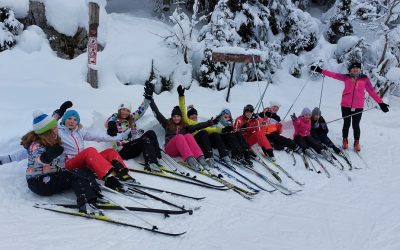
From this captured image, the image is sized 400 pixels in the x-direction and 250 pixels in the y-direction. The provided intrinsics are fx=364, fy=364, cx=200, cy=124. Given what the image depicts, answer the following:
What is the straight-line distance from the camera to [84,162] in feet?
15.6

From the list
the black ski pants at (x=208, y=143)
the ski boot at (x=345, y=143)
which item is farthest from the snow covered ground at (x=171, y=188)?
the black ski pants at (x=208, y=143)

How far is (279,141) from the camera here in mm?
7152

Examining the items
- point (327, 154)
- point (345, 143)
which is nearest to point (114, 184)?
point (327, 154)

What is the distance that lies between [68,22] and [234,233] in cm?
655

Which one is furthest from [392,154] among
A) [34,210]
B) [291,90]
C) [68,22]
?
[68,22]

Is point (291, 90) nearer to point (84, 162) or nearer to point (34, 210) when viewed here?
point (84, 162)

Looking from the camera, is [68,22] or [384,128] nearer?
[68,22]

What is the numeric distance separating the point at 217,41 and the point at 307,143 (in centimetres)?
380

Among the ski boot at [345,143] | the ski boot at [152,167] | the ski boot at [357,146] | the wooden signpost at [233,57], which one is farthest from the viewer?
the wooden signpost at [233,57]

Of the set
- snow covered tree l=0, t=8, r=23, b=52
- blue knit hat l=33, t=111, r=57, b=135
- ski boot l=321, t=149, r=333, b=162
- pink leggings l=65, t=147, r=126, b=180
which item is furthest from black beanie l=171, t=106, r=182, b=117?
snow covered tree l=0, t=8, r=23, b=52

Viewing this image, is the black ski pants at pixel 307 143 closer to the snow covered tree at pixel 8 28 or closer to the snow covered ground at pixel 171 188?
the snow covered ground at pixel 171 188

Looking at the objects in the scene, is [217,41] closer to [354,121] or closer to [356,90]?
[356,90]

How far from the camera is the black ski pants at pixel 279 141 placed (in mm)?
7039

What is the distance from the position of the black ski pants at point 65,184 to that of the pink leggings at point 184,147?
5.67 feet
